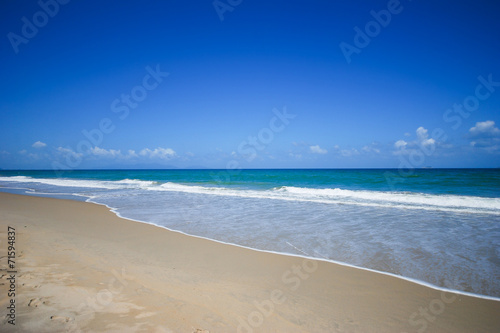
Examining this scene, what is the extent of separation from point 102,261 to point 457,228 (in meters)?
11.3

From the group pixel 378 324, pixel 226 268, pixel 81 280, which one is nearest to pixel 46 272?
pixel 81 280

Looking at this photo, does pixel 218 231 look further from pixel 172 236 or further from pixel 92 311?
pixel 92 311

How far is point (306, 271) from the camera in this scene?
191 inches

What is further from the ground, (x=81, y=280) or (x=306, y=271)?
(x=81, y=280)

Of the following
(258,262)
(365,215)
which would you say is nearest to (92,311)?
(258,262)

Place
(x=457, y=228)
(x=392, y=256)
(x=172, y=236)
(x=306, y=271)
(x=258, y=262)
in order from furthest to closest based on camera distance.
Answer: (x=457, y=228) < (x=172, y=236) < (x=392, y=256) < (x=258, y=262) < (x=306, y=271)

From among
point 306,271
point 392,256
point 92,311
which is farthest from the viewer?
point 392,256

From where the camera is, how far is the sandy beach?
291 centimetres

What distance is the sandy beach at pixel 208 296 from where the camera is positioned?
291 centimetres

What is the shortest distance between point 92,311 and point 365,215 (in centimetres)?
1109

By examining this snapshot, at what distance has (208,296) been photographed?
11.9 ft

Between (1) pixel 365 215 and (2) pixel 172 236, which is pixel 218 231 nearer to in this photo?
(2) pixel 172 236

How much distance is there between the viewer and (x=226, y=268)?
4902 millimetres

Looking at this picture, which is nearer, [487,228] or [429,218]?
[487,228]
